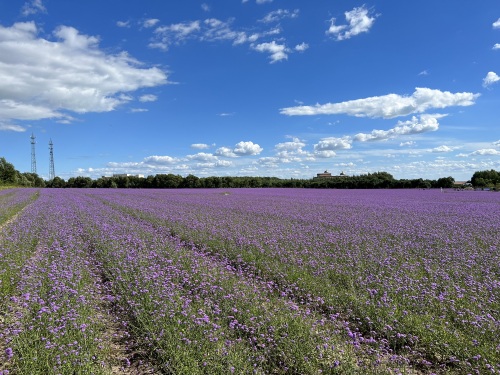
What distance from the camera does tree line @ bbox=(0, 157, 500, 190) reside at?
59.0m

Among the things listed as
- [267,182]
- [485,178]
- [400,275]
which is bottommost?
[400,275]

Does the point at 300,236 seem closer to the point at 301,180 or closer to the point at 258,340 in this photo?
the point at 258,340

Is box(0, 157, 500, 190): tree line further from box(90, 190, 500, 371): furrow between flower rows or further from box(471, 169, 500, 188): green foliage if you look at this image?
box(90, 190, 500, 371): furrow between flower rows

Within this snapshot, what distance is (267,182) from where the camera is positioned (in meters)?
76.1

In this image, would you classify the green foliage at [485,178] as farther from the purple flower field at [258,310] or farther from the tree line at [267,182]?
the purple flower field at [258,310]

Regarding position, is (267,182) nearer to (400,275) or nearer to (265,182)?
(265,182)

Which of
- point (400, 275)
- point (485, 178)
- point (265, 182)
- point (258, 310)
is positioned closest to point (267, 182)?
point (265, 182)

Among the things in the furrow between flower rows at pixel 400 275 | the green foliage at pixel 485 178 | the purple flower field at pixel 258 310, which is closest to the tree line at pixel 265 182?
the green foliage at pixel 485 178

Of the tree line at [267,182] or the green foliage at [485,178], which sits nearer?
the green foliage at [485,178]

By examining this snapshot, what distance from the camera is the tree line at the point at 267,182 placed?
59000 mm

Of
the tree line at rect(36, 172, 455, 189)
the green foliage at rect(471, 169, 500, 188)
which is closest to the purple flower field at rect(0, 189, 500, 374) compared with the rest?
the tree line at rect(36, 172, 455, 189)

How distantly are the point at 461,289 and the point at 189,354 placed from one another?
4.11 meters

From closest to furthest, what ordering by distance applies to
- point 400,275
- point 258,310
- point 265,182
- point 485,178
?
point 258,310
point 400,275
point 485,178
point 265,182

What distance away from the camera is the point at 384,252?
24.6 feet
